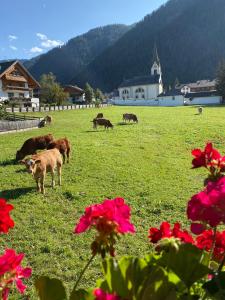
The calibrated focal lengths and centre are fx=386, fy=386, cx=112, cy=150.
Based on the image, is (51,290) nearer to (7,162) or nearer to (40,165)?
(40,165)

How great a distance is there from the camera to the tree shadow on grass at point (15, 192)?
11022mm

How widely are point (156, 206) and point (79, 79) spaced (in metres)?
190

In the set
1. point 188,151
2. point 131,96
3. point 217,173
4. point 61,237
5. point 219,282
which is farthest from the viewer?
point 131,96

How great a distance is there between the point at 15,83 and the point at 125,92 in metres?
66.3

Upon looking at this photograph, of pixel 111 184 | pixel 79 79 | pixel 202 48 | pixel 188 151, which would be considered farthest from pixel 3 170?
pixel 202 48

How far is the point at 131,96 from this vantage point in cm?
12038

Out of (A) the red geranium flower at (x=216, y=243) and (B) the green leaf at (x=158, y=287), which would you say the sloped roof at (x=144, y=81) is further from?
(B) the green leaf at (x=158, y=287)

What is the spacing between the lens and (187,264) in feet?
4.72

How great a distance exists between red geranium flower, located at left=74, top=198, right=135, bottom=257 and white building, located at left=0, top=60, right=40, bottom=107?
178 feet

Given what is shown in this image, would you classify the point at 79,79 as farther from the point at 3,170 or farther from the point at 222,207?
the point at 222,207

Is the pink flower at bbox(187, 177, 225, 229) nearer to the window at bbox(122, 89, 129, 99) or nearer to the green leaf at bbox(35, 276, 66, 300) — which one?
the green leaf at bbox(35, 276, 66, 300)

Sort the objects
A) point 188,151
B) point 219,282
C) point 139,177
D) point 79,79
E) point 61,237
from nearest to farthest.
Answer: point 219,282, point 61,237, point 139,177, point 188,151, point 79,79

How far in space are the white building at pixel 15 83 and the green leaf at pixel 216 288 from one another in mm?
54666

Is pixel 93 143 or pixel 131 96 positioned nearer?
pixel 93 143
